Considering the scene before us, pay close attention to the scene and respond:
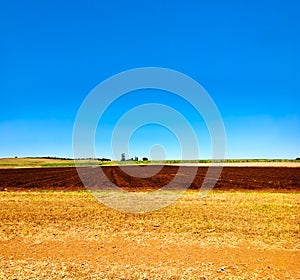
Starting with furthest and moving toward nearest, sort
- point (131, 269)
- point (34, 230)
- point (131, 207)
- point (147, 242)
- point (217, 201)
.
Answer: point (217, 201) < point (131, 207) < point (34, 230) < point (147, 242) < point (131, 269)

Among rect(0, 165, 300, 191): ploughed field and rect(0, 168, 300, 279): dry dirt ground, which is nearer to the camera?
rect(0, 168, 300, 279): dry dirt ground

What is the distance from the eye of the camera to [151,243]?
9.47 metres

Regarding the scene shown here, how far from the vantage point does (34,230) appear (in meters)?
10.9

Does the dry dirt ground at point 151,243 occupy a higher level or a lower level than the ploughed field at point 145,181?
lower

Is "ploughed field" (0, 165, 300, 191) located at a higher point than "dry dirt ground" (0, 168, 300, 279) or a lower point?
higher

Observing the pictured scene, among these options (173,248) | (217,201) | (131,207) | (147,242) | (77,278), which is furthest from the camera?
(217,201)

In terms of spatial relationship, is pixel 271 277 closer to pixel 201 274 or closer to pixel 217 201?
pixel 201 274

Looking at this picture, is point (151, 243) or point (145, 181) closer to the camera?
point (151, 243)

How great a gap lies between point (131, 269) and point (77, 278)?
126 centimetres

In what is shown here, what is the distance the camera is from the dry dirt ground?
729cm

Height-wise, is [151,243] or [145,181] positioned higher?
[145,181]

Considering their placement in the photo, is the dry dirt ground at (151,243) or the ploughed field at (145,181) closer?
the dry dirt ground at (151,243)

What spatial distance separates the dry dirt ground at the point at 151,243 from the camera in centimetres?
729

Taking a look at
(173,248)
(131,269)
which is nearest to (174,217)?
(173,248)
